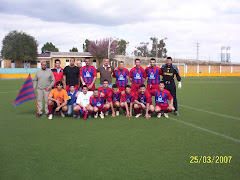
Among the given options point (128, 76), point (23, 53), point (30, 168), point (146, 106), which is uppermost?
point (23, 53)

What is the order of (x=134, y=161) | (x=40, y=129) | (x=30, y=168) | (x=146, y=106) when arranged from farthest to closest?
(x=146, y=106) → (x=40, y=129) → (x=134, y=161) → (x=30, y=168)

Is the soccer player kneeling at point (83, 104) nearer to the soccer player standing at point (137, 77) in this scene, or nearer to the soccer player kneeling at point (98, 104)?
the soccer player kneeling at point (98, 104)

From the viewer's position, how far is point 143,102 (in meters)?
7.88

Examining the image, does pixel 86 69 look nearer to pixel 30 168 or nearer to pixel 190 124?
pixel 190 124

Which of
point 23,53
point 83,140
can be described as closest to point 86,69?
point 83,140

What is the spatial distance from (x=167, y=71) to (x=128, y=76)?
1.36 metres

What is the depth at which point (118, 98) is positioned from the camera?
809 cm

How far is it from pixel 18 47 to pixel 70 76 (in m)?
44.7

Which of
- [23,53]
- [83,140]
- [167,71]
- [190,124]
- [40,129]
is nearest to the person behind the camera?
[83,140]

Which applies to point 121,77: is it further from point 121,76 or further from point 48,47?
point 48,47

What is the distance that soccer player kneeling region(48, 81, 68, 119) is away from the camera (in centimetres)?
759
